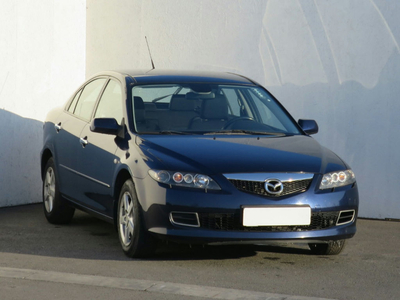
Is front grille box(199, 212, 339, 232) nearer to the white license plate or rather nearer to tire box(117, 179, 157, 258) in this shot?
the white license plate

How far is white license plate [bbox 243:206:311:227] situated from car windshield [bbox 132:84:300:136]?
1.22 meters

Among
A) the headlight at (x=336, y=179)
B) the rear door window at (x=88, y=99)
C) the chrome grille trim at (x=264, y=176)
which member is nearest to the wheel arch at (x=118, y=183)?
the chrome grille trim at (x=264, y=176)

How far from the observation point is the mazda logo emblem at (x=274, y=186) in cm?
581

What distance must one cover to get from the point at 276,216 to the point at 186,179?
732 millimetres

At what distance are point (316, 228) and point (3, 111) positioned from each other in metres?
4.91

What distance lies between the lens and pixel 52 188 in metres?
8.30

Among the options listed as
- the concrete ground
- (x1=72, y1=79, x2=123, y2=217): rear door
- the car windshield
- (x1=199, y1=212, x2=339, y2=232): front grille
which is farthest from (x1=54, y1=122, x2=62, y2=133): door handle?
(x1=199, y1=212, x2=339, y2=232): front grille

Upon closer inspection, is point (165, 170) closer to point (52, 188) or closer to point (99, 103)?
point (99, 103)

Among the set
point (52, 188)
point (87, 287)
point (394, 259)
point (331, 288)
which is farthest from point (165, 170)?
point (52, 188)

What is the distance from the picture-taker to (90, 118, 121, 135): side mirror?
6598 mm

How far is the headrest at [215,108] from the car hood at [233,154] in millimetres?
416

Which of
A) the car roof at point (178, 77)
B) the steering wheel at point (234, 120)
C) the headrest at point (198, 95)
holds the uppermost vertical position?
the car roof at point (178, 77)

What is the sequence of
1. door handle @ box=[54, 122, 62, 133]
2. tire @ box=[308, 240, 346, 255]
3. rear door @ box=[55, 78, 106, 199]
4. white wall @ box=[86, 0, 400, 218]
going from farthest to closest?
1. white wall @ box=[86, 0, 400, 218]
2. door handle @ box=[54, 122, 62, 133]
3. rear door @ box=[55, 78, 106, 199]
4. tire @ box=[308, 240, 346, 255]

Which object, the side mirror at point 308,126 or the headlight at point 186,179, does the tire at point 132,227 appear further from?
Answer: the side mirror at point 308,126
